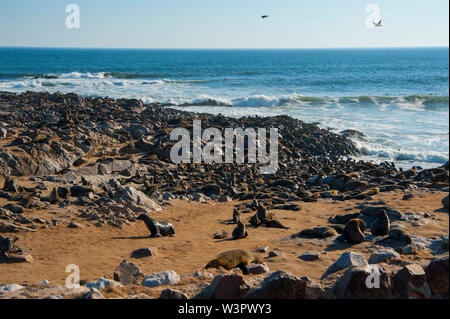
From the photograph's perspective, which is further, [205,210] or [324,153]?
[324,153]

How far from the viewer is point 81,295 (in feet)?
18.5

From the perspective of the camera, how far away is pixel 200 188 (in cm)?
1459

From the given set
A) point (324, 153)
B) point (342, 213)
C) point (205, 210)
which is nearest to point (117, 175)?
point (205, 210)

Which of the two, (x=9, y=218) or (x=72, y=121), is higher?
(x=72, y=121)

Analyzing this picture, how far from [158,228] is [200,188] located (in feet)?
15.0

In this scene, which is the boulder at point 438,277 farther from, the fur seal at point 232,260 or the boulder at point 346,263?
the fur seal at point 232,260

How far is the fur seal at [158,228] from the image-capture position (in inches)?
396

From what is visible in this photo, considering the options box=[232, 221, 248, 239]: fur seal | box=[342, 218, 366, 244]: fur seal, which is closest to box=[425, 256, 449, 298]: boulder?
box=[342, 218, 366, 244]: fur seal

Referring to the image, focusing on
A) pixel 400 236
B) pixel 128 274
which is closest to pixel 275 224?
pixel 400 236

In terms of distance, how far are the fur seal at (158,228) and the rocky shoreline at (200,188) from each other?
96cm

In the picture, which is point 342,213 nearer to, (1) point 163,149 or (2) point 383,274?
(2) point 383,274

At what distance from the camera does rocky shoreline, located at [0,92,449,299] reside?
563cm

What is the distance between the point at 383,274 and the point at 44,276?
205 inches

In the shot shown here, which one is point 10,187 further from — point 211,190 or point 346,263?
point 346,263
